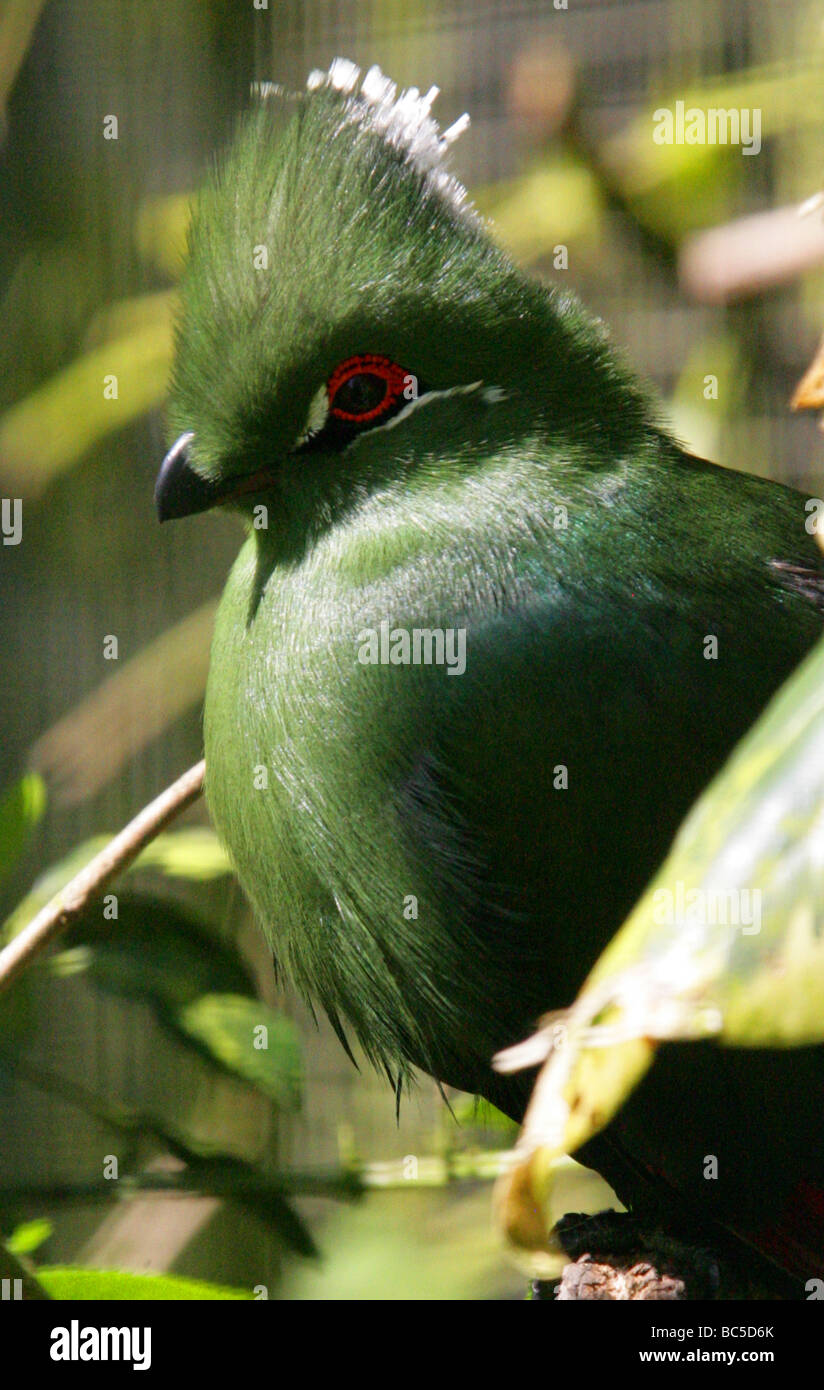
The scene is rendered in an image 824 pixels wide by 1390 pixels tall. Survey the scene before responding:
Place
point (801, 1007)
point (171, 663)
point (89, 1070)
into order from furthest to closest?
point (171, 663)
point (89, 1070)
point (801, 1007)

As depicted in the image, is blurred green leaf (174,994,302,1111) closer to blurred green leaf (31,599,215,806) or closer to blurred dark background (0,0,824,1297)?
blurred dark background (0,0,824,1297)

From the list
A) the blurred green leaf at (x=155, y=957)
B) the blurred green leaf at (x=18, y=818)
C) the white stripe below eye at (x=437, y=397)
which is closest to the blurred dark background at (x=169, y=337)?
the blurred green leaf at (x=155, y=957)

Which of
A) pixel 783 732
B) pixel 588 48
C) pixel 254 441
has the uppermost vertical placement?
pixel 588 48

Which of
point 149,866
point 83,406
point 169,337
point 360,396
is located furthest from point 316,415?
point 83,406

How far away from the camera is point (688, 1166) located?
5.67ft

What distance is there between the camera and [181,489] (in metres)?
1.80

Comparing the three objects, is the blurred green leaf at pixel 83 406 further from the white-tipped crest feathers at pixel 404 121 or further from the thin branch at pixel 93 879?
the thin branch at pixel 93 879

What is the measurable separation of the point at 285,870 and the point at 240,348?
63 cm

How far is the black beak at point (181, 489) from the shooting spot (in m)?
1.79

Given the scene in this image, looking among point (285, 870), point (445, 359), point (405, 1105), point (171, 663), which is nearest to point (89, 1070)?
point (405, 1105)

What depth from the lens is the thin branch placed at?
5.70 feet
